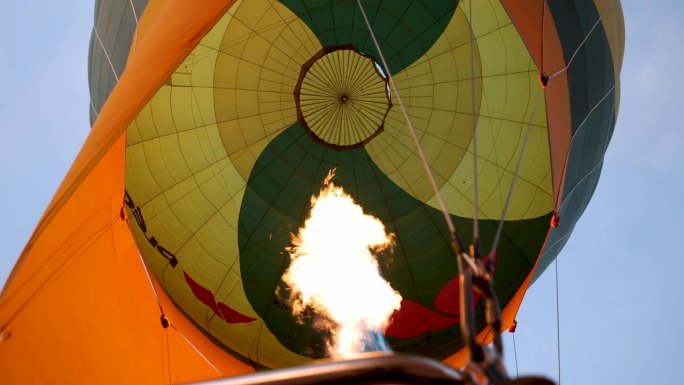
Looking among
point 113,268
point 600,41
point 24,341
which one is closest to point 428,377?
point 24,341

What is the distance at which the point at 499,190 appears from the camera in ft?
19.4

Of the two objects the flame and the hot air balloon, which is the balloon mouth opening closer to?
the hot air balloon

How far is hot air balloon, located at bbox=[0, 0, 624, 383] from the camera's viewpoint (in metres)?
5.55

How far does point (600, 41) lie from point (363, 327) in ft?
9.36

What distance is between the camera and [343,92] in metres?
6.14

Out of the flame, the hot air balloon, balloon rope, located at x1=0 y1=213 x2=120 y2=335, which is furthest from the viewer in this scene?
the flame

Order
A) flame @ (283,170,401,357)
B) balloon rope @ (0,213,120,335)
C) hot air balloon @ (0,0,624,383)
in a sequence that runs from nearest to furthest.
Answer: balloon rope @ (0,213,120,335) < hot air balloon @ (0,0,624,383) < flame @ (283,170,401,357)

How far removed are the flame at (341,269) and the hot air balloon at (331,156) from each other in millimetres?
92

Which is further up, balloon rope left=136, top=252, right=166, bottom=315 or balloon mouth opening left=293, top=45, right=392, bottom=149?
balloon mouth opening left=293, top=45, right=392, bottom=149

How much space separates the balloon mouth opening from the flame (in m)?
0.49

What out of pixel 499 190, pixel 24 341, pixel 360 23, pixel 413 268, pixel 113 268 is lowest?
pixel 24 341

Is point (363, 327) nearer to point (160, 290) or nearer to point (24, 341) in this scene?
point (160, 290)

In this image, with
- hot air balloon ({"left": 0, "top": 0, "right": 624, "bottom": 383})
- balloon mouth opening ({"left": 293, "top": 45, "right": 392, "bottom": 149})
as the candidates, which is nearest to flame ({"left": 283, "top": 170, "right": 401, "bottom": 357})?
hot air balloon ({"left": 0, "top": 0, "right": 624, "bottom": 383})

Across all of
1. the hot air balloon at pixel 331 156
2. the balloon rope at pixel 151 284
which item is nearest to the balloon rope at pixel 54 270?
the hot air balloon at pixel 331 156
